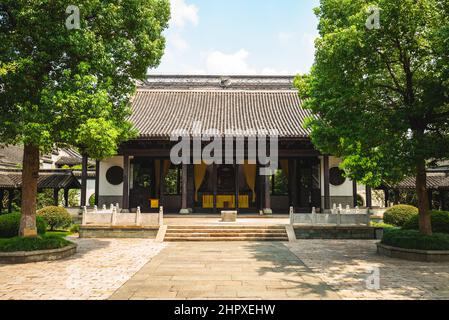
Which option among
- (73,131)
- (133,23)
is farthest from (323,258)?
(133,23)

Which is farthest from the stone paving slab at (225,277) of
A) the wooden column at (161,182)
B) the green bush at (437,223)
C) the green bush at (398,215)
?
the wooden column at (161,182)

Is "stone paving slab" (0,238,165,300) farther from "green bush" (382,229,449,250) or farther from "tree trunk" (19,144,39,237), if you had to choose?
"green bush" (382,229,449,250)

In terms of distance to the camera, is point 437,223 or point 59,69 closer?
point 59,69

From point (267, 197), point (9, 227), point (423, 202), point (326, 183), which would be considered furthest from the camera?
point (267, 197)

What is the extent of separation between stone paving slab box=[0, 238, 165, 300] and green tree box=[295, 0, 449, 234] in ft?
20.8

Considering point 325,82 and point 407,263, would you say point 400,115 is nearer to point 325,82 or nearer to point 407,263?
point 325,82

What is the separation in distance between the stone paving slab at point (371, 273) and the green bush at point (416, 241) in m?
0.49

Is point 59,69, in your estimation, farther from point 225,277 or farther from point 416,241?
point 416,241

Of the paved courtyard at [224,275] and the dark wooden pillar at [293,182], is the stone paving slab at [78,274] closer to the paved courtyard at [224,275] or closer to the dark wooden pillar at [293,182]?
the paved courtyard at [224,275]

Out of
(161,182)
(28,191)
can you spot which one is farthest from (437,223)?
(161,182)

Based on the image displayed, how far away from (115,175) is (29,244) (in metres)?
9.58

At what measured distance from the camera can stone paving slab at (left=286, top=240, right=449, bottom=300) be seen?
579 centimetres

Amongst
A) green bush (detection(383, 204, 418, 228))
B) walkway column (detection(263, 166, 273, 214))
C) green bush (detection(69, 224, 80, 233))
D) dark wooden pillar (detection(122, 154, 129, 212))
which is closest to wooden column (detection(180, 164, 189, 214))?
dark wooden pillar (detection(122, 154, 129, 212))

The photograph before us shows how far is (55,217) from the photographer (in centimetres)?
1502
